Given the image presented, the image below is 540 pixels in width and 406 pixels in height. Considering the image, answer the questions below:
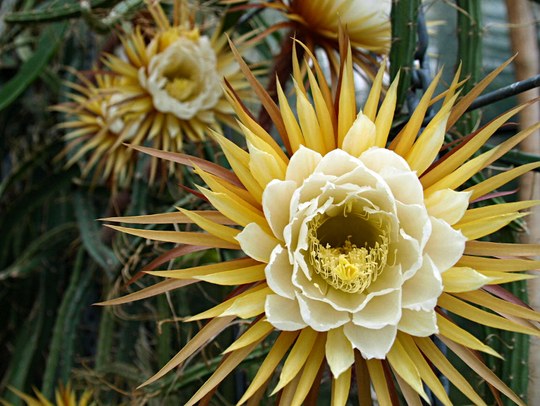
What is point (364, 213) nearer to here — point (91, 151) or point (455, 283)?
point (455, 283)

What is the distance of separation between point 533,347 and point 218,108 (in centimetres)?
58

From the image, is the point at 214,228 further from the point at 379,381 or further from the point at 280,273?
the point at 379,381

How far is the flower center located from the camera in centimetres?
52

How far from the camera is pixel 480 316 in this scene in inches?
19.6

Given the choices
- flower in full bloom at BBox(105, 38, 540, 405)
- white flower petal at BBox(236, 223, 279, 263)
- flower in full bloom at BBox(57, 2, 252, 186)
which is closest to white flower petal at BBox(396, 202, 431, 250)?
flower in full bloom at BBox(105, 38, 540, 405)

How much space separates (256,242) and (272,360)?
10 cm

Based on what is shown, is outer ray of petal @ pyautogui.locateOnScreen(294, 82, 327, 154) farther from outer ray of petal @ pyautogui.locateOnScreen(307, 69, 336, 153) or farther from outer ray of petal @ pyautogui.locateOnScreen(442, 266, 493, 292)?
outer ray of petal @ pyautogui.locateOnScreen(442, 266, 493, 292)

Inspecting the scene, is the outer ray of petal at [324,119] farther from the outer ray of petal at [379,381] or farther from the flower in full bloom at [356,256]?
the outer ray of petal at [379,381]

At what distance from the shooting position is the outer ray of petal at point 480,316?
49 cm

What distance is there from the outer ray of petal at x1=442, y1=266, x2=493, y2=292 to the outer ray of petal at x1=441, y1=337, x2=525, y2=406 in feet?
0.18

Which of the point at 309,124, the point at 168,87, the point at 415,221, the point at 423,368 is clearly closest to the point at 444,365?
the point at 423,368

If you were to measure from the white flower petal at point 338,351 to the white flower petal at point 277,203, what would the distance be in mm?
90

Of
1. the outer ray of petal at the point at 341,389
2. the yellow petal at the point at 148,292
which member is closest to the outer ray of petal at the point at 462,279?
the outer ray of petal at the point at 341,389

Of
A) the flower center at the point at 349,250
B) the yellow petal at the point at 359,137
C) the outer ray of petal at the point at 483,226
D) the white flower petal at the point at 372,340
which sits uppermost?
the yellow petal at the point at 359,137
